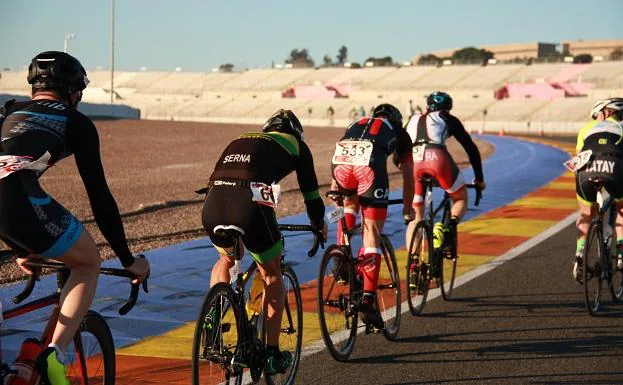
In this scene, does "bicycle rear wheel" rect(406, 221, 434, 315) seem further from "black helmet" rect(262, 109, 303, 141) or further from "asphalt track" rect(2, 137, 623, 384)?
"black helmet" rect(262, 109, 303, 141)

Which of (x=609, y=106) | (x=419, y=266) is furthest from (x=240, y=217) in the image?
(x=609, y=106)

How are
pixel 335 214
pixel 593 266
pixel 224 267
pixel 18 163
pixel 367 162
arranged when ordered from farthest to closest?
pixel 593 266
pixel 367 162
pixel 335 214
pixel 224 267
pixel 18 163

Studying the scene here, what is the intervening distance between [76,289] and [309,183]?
6.14ft

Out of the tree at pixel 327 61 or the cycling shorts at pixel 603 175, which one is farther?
the tree at pixel 327 61

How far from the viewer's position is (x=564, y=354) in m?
6.98

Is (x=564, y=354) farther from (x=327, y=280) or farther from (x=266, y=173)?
(x=266, y=173)

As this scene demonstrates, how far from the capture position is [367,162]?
729 centimetres

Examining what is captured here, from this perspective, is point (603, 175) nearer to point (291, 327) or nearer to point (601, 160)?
point (601, 160)

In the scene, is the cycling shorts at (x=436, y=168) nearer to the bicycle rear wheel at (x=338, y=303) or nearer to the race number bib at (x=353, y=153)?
the race number bib at (x=353, y=153)

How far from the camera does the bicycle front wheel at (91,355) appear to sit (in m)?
4.21

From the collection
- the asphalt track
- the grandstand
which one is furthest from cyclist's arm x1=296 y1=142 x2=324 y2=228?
the grandstand

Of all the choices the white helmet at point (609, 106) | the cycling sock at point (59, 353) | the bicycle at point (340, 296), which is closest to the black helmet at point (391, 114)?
the bicycle at point (340, 296)

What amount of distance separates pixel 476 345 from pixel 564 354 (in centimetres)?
64

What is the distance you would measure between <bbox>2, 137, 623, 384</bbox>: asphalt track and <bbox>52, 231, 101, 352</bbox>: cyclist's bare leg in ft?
6.85
